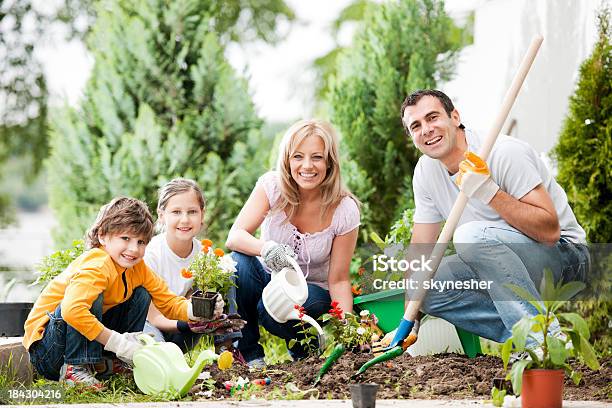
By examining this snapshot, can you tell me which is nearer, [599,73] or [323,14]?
[599,73]

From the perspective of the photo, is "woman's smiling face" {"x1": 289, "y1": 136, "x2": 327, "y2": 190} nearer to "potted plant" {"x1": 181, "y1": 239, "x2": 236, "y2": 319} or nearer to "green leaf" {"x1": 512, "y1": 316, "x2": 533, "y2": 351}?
"potted plant" {"x1": 181, "y1": 239, "x2": 236, "y2": 319}

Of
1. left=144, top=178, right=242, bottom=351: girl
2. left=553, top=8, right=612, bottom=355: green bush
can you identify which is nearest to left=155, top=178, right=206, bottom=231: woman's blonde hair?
left=144, top=178, right=242, bottom=351: girl

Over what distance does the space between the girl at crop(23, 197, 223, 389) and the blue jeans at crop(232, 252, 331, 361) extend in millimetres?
355

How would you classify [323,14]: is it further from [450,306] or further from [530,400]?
[530,400]

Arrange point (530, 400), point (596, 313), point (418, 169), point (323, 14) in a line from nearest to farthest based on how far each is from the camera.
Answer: point (530, 400), point (418, 169), point (596, 313), point (323, 14)

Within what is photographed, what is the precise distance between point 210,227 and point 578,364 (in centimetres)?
280

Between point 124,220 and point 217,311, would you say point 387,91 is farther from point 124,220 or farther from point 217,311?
point 124,220

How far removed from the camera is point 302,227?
3787mm

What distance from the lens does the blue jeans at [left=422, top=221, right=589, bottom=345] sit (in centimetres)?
301

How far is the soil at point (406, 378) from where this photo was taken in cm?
284

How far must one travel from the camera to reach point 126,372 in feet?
10.8

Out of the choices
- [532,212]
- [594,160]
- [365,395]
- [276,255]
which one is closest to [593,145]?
[594,160]

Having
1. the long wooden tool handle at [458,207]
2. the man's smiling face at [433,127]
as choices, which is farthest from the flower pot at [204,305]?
the man's smiling face at [433,127]

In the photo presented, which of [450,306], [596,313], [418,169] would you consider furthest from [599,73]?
[450,306]
